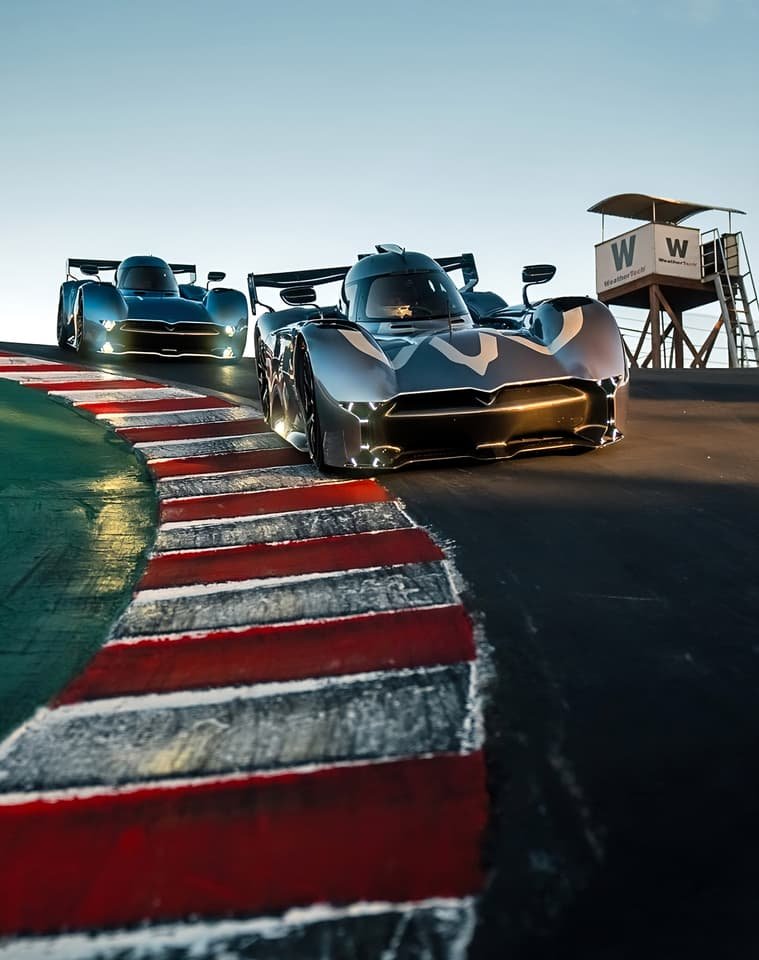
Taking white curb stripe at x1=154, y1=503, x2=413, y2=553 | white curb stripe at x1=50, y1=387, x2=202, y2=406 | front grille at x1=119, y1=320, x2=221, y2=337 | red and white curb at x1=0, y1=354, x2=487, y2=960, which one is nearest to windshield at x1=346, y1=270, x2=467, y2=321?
white curb stripe at x1=154, y1=503, x2=413, y2=553

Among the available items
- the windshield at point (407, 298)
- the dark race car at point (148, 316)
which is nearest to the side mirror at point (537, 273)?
the windshield at point (407, 298)

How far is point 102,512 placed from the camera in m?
4.34

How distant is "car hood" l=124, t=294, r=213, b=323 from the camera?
1152 cm

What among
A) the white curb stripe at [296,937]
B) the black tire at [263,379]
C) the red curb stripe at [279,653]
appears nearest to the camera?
the white curb stripe at [296,937]

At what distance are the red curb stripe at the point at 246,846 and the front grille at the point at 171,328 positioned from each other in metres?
10.0

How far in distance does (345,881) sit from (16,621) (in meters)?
1.77

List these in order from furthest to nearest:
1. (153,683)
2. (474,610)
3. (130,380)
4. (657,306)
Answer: (657,306)
(130,380)
(474,610)
(153,683)

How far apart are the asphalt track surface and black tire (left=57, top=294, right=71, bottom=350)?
8763 mm

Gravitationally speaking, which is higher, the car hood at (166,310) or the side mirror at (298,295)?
the side mirror at (298,295)

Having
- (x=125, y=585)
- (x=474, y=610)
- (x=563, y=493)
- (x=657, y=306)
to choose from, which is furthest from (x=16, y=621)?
(x=657, y=306)

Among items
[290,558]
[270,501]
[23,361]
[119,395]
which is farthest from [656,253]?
[290,558]

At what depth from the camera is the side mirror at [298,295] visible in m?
5.93

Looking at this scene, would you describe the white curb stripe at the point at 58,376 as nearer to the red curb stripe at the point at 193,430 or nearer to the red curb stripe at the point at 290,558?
the red curb stripe at the point at 193,430

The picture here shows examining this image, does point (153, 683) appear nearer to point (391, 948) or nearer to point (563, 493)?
point (391, 948)
